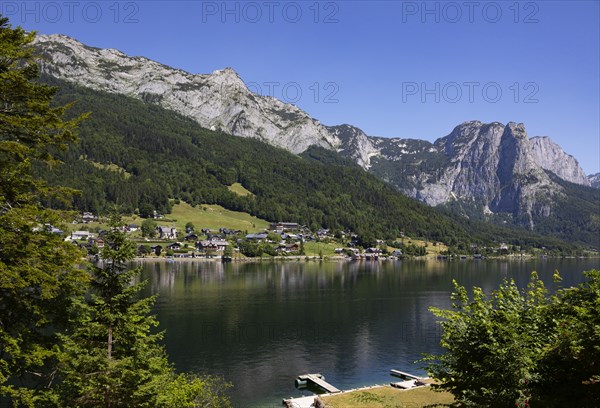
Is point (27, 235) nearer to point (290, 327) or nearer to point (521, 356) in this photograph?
point (521, 356)

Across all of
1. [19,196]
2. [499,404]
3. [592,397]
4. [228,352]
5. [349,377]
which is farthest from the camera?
[228,352]

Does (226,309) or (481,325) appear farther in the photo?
(226,309)

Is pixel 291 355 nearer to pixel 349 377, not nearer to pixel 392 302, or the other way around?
pixel 349 377

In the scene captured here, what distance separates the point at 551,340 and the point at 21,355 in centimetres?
2056

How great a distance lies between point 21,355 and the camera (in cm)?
1805

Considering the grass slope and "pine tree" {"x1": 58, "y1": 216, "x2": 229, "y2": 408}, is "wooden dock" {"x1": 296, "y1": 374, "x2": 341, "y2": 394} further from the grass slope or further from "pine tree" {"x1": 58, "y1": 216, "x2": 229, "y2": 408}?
"pine tree" {"x1": 58, "y1": 216, "x2": 229, "y2": 408}

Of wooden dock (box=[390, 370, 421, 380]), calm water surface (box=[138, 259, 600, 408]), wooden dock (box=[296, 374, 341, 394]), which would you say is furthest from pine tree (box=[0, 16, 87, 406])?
wooden dock (box=[390, 370, 421, 380])

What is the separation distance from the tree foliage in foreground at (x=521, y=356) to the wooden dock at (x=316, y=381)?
117 ft

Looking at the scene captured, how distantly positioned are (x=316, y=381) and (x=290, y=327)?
28804 millimetres

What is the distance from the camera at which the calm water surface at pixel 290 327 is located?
57594 millimetres

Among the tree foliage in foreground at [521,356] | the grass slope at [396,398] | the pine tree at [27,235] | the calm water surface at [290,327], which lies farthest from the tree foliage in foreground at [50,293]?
the calm water surface at [290,327]

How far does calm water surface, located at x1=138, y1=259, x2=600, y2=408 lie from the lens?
A: 189 ft

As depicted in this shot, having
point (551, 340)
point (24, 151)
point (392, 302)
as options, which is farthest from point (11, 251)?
point (392, 302)

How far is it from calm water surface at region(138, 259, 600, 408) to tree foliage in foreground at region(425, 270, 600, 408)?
35.4 meters
